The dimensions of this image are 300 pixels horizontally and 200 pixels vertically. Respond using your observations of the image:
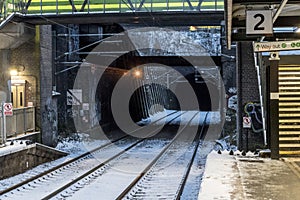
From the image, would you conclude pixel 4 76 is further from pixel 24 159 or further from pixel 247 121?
pixel 247 121

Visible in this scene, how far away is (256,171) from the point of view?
10.1 m

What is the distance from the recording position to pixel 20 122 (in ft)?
61.7

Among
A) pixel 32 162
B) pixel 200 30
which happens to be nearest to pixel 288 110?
pixel 32 162

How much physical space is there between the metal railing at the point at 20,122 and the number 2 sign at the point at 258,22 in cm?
1091

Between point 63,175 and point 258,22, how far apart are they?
8.60 metres

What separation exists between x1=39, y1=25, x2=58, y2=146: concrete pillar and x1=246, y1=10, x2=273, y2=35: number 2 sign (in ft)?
42.7

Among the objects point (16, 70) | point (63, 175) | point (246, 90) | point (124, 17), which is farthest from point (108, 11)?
point (63, 175)

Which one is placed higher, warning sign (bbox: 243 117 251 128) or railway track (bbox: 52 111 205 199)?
warning sign (bbox: 243 117 251 128)

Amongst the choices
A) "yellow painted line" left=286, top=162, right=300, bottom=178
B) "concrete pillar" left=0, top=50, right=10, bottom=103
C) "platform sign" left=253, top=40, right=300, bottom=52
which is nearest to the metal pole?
"yellow painted line" left=286, top=162, right=300, bottom=178

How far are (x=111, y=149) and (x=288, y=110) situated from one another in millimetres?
10668

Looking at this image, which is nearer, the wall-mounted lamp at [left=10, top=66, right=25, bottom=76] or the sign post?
the sign post

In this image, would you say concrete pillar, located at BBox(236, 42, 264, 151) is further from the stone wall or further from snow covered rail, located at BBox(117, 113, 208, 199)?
the stone wall

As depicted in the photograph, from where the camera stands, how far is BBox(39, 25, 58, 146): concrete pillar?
20828mm

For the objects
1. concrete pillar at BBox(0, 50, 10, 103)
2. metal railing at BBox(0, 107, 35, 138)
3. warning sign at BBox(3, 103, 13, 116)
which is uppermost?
concrete pillar at BBox(0, 50, 10, 103)
